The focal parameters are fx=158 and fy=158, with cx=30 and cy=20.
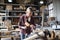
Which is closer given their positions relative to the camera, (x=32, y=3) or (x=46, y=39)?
(x=46, y=39)

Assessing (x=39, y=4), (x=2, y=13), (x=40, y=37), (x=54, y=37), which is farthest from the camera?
(x=2, y=13)

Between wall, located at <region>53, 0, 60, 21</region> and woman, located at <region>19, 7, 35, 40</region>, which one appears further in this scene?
wall, located at <region>53, 0, 60, 21</region>

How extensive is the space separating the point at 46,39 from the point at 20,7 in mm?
2413

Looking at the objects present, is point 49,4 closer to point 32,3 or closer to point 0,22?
point 32,3

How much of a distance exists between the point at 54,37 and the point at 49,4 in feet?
5.55

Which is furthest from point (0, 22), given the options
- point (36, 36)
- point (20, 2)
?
point (36, 36)

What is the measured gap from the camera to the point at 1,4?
3480 millimetres

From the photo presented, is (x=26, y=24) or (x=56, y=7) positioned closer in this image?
(x=26, y=24)

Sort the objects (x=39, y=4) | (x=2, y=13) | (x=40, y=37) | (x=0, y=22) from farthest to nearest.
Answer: (x=2, y=13)
(x=39, y=4)
(x=0, y=22)
(x=40, y=37)

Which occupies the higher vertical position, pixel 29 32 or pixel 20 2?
pixel 20 2

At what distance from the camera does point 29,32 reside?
46.4 inches

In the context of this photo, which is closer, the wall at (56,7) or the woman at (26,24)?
the woman at (26,24)

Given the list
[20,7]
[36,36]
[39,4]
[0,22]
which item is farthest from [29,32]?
[20,7]

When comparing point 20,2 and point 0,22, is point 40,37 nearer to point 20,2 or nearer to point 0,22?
point 0,22
